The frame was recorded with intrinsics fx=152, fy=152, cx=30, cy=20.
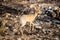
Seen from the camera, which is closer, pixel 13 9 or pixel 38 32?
pixel 38 32

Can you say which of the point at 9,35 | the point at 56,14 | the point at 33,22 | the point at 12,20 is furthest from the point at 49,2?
the point at 9,35

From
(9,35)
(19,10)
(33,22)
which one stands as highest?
(19,10)

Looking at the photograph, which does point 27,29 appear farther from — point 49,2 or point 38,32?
point 49,2

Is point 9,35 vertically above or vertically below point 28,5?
below

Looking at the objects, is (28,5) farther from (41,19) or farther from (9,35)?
(9,35)

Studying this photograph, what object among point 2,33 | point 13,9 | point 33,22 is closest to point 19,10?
point 13,9

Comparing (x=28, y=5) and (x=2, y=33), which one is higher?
(x=28, y=5)
